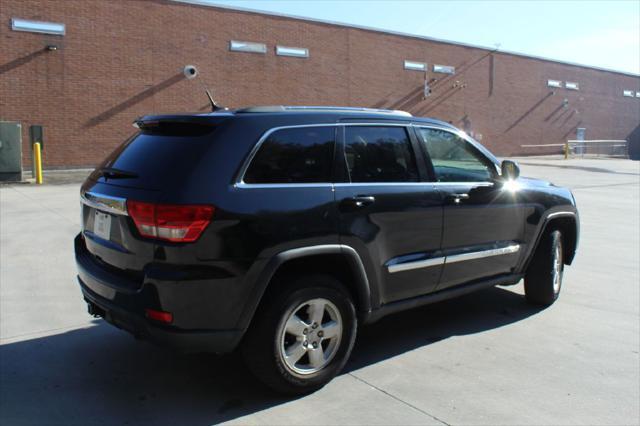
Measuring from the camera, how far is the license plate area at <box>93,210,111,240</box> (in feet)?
11.9

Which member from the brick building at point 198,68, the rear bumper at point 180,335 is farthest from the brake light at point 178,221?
the brick building at point 198,68

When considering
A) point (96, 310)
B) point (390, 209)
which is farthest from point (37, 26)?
point (390, 209)

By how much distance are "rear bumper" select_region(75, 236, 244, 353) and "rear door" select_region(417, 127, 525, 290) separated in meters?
1.97

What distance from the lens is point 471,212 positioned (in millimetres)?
4707

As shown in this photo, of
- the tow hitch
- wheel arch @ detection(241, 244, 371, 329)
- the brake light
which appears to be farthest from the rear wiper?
wheel arch @ detection(241, 244, 371, 329)

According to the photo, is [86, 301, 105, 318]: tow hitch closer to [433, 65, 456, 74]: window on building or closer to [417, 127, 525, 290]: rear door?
[417, 127, 525, 290]: rear door

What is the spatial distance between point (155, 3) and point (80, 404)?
69.2 ft

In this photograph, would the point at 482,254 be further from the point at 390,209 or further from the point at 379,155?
the point at 379,155

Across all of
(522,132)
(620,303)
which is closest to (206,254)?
(620,303)

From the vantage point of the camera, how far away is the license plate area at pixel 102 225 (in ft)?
11.9

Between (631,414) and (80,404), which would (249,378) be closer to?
(80,404)

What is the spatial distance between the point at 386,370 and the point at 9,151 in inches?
603

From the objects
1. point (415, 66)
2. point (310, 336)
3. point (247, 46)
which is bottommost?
point (310, 336)

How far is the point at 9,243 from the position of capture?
820cm
